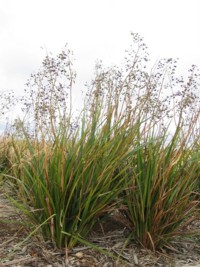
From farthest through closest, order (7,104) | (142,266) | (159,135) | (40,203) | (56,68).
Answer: (7,104)
(56,68)
(159,135)
(40,203)
(142,266)

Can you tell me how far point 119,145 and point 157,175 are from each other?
13.0 inches

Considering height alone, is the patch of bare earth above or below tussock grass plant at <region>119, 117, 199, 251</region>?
below

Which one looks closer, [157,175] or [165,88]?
[157,175]

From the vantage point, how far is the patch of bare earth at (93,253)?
2.37 meters

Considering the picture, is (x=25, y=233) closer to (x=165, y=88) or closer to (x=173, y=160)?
(x=173, y=160)

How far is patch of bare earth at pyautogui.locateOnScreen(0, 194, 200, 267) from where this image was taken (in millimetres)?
2372

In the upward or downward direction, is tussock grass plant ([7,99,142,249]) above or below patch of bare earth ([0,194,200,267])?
above

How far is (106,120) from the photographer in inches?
106

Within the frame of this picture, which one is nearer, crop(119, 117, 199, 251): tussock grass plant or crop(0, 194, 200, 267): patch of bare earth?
crop(0, 194, 200, 267): patch of bare earth

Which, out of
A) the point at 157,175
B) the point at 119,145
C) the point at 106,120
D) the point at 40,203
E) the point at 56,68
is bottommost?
the point at 40,203

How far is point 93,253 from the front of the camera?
249cm

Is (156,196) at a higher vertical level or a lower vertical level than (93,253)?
higher

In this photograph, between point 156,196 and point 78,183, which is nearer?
point 78,183

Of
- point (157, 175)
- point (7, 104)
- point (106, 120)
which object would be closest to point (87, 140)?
point (106, 120)
